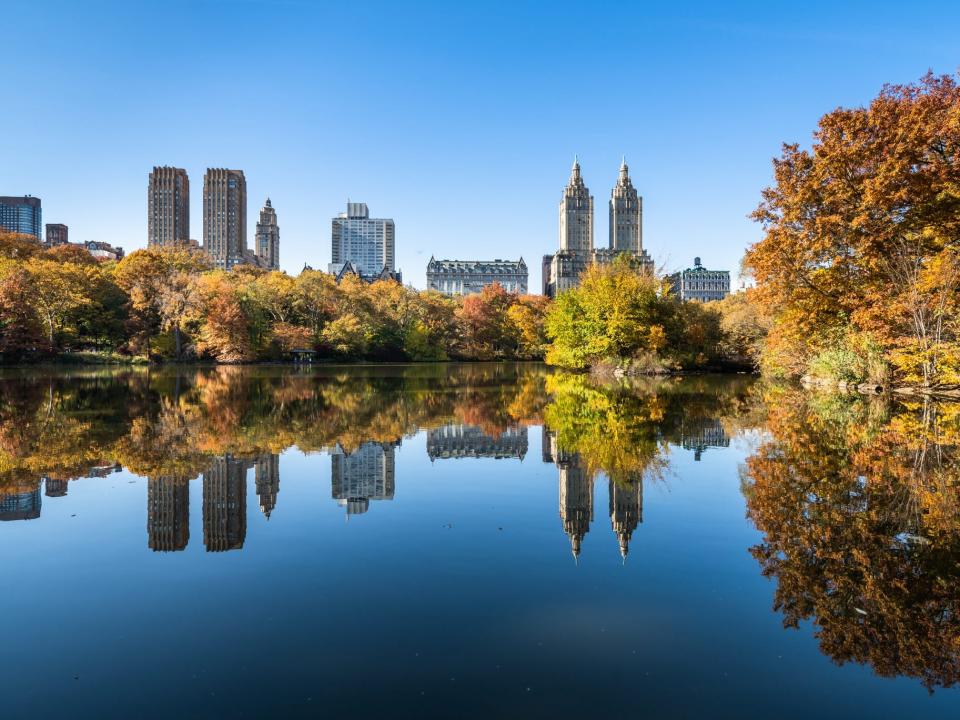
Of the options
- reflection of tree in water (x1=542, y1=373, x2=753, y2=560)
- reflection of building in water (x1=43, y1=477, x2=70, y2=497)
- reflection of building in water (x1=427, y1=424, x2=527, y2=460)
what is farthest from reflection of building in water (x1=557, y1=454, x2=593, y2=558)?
reflection of building in water (x1=43, y1=477, x2=70, y2=497)

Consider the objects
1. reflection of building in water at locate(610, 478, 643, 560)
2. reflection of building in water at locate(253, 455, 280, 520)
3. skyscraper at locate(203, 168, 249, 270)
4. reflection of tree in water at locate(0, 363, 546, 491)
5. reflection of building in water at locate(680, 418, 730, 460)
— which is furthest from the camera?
skyscraper at locate(203, 168, 249, 270)

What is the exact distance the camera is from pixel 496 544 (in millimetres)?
5762

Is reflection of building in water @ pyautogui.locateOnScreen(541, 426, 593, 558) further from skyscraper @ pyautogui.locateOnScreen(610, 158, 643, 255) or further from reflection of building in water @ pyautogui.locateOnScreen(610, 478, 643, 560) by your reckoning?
skyscraper @ pyautogui.locateOnScreen(610, 158, 643, 255)

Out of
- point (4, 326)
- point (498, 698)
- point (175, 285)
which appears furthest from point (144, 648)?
point (175, 285)

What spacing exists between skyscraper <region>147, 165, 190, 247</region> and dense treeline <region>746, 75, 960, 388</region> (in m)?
165

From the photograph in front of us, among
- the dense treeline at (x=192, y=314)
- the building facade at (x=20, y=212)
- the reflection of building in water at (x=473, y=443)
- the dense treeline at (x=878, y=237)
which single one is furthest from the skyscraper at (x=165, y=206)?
the reflection of building in water at (x=473, y=443)

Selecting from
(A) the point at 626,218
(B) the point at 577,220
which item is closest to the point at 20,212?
(B) the point at 577,220

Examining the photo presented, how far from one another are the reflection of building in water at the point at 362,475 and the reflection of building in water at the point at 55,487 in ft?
9.45

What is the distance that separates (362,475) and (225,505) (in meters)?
2.07

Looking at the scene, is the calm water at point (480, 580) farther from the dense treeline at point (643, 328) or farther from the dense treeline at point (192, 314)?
the dense treeline at point (192, 314)

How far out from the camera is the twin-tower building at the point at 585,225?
15525 cm

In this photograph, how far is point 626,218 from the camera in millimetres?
158000

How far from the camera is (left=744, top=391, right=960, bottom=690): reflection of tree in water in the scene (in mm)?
3904

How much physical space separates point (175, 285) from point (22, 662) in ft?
162
